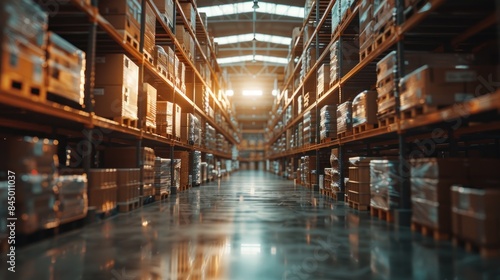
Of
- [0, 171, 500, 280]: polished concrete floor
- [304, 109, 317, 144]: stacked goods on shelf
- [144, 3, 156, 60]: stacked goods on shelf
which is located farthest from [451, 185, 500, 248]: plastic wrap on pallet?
[304, 109, 317, 144]: stacked goods on shelf

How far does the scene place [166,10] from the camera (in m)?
7.90

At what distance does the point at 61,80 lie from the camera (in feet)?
11.6

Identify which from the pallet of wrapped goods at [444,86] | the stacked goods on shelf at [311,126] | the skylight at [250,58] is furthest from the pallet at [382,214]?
the skylight at [250,58]

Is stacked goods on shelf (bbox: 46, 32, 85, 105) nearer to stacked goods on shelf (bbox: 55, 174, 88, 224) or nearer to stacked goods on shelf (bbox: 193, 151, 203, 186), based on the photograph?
stacked goods on shelf (bbox: 55, 174, 88, 224)

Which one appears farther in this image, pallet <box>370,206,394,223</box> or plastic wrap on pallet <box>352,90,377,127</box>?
plastic wrap on pallet <box>352,90,377,127</box>

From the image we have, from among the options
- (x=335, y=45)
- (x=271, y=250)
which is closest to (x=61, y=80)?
(x=271, y=250)

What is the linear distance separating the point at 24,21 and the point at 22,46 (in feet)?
0.76

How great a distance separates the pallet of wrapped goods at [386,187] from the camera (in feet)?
15.2

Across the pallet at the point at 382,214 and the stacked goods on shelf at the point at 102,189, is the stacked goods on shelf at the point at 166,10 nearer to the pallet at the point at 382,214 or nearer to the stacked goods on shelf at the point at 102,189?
the stacked goods on shelf at the point at 102,189

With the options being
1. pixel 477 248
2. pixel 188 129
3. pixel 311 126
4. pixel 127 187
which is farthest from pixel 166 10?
pixel 477 248

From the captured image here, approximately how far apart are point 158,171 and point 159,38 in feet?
12.1

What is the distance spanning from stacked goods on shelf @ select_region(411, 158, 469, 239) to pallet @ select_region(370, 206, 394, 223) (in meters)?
0.85

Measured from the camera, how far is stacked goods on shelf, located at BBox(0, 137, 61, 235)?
9.71ft

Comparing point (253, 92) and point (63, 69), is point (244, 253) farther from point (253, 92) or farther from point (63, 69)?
point (253, 92)
